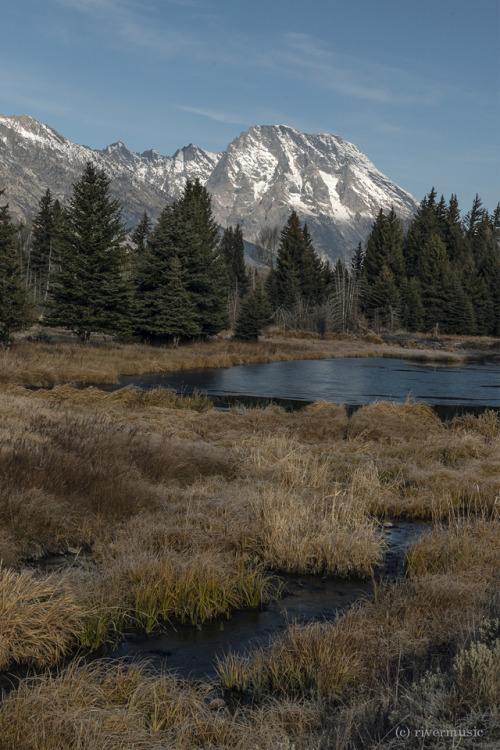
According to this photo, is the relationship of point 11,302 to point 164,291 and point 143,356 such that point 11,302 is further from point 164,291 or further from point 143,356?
point 164,291

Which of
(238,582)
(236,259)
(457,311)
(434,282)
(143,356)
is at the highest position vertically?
(236,259)

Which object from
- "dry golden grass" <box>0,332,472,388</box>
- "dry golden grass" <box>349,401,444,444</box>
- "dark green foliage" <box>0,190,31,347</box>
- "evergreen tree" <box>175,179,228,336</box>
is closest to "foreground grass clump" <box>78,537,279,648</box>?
"dry golden grass" <box>349,401,444,444</box>

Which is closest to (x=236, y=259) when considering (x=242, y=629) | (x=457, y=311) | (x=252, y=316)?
(x=457, y=311)

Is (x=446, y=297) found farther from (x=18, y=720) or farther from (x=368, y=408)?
(x=18, y=720)

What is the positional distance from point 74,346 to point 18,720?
3109 centimetres

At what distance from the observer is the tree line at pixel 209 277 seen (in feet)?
114

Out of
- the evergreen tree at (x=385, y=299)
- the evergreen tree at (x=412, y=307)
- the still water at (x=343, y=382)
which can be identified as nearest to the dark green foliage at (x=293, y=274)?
the evergreen tree at (x=385, y=299)

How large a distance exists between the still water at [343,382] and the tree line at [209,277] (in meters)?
6.36

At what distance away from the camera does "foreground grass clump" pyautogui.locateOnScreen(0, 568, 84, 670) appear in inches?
179

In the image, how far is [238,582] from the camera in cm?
614

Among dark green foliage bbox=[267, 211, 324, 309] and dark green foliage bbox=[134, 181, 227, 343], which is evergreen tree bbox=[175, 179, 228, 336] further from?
dark green foliage bbox=[267, 211, 324, 309]

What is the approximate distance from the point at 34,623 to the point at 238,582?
208cm

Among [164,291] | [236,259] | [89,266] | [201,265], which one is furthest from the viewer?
[236,259]

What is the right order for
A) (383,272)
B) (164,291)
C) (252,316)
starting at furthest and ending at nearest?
(383,272) < (252,316) < (164,291)
